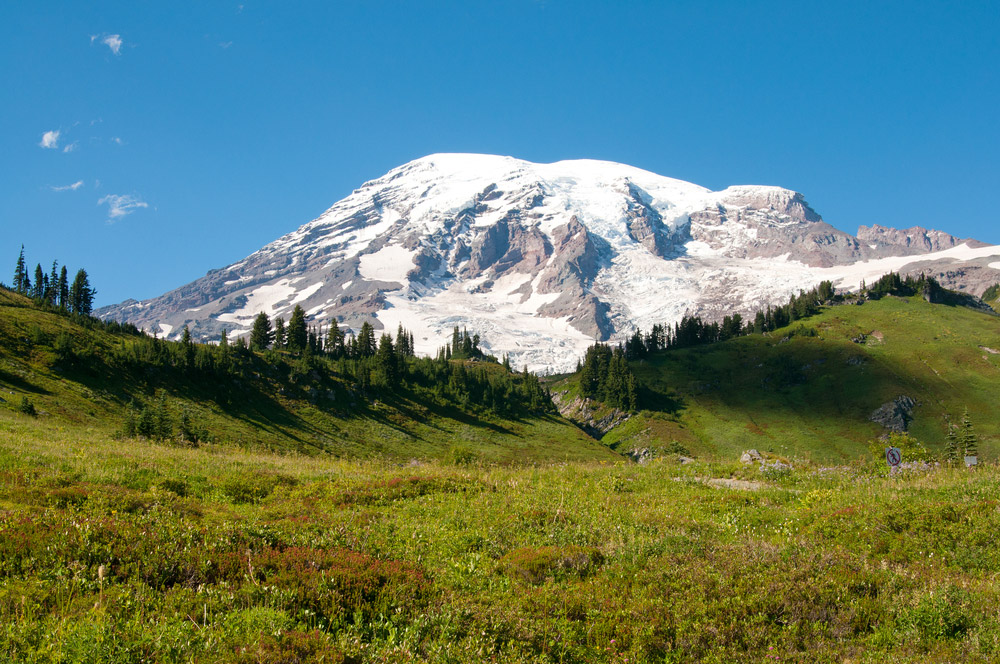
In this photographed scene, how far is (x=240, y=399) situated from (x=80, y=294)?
342 feet

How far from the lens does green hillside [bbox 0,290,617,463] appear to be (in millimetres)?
60172

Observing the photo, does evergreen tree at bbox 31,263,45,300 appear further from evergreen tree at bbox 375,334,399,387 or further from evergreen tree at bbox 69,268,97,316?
evergreen tree at bbox 375,334,399,387

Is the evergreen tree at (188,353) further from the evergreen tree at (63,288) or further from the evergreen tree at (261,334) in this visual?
the evergreen tree at (63,288)

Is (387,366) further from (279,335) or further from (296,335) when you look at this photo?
(279,335)

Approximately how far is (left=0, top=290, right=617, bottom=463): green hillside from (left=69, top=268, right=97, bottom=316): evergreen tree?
53.6 metres

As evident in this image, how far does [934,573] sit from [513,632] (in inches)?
327

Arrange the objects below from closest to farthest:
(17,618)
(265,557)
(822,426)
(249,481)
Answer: (17,618), (265,557), (249,481), (822,426)

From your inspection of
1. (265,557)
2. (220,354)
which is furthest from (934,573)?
(220,354)

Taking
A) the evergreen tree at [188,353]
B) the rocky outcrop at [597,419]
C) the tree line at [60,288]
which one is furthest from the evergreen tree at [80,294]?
the rocky outcrop at [597,419]

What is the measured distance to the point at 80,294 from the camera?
157625 millimetres

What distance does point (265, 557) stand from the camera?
8961mm

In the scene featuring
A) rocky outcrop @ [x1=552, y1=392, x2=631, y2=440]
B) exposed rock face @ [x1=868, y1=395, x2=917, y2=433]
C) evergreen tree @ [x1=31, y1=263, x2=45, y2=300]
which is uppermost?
evergreen tree @ [x1=31, y1=263, x2=45, y2=300]

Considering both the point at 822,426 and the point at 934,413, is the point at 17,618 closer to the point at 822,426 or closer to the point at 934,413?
the point at 822,426

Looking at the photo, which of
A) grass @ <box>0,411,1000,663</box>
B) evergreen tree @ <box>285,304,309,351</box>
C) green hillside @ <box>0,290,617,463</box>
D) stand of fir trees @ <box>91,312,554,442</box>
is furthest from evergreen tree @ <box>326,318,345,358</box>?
grass @ <box>0,411,1000,663</box>
